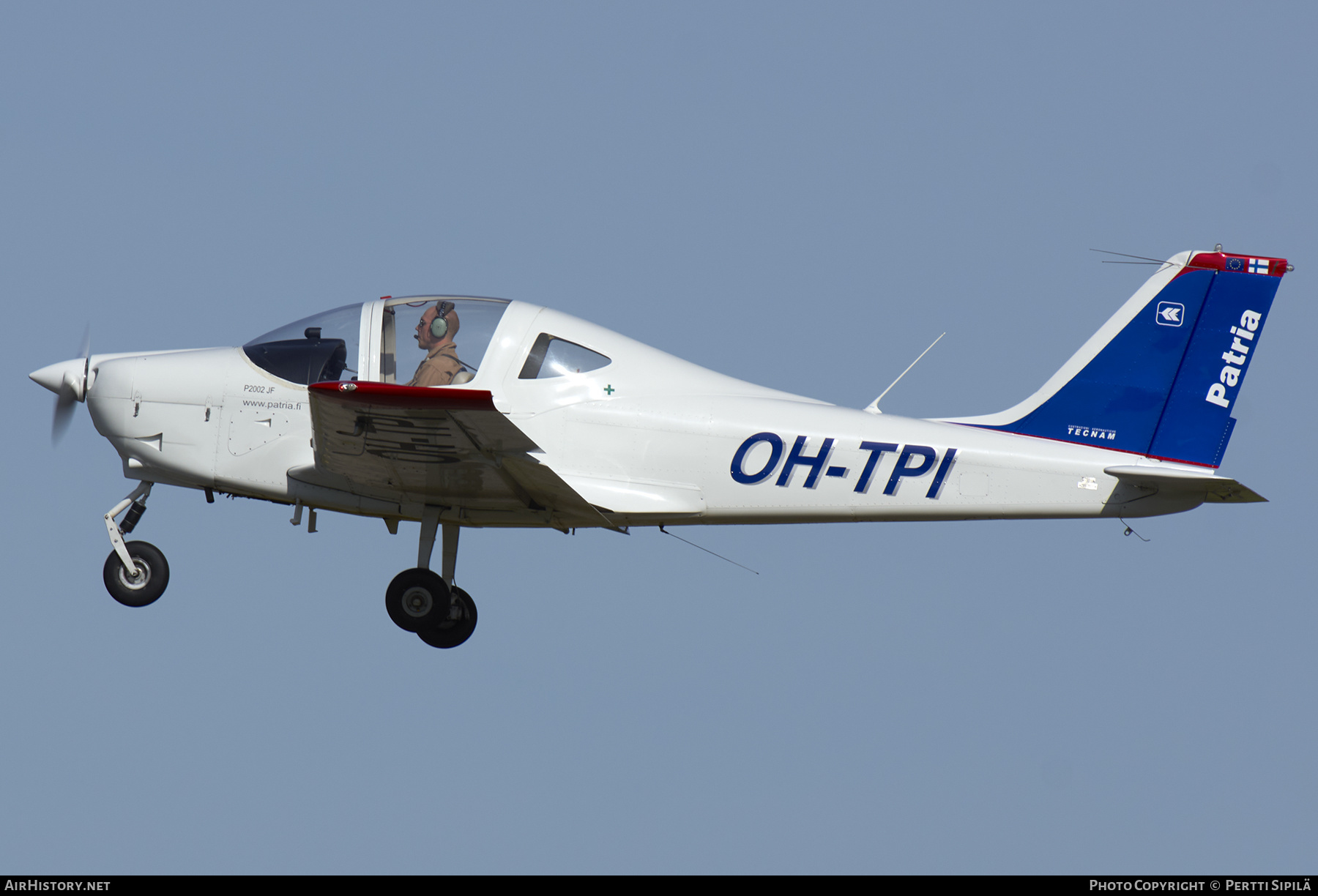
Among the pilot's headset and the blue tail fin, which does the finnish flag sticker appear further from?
the pilot's headset

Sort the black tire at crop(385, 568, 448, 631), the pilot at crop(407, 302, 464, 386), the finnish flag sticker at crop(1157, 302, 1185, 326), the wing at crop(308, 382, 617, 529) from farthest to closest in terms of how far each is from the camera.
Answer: the black tire at crop(385, 568, 448, 631) < the finnish flag sticker at crop(1157, 302, 1185, 326) < the pilot at crop(407, 302, 464, 386) < the wing at crop(308, 382, 617, 529)

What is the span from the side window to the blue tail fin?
9.85 ft

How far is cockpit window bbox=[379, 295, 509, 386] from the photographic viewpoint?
39.1ft

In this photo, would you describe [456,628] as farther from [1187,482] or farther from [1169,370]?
[1169,370]

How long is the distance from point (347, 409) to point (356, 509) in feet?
6.55

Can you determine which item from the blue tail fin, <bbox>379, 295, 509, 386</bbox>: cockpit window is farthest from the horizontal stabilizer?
<bbox>379, 295, 509, 386</bbox>: cockpit window

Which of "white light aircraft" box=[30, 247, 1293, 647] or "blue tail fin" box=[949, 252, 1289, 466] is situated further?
"blue tail fin" box=[949, 252, 1289, 466]

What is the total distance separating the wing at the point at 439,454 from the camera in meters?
10.4

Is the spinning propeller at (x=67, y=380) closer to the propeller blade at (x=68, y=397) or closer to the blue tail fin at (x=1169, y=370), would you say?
the propeller blade at (x=68, y=397)

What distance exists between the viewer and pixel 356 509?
12.5 m

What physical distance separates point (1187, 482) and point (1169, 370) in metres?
1.11

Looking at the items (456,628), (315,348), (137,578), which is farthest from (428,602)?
(137,578)

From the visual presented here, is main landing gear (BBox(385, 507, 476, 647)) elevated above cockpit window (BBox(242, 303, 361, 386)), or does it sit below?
below

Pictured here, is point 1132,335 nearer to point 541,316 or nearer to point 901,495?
point 901,495
